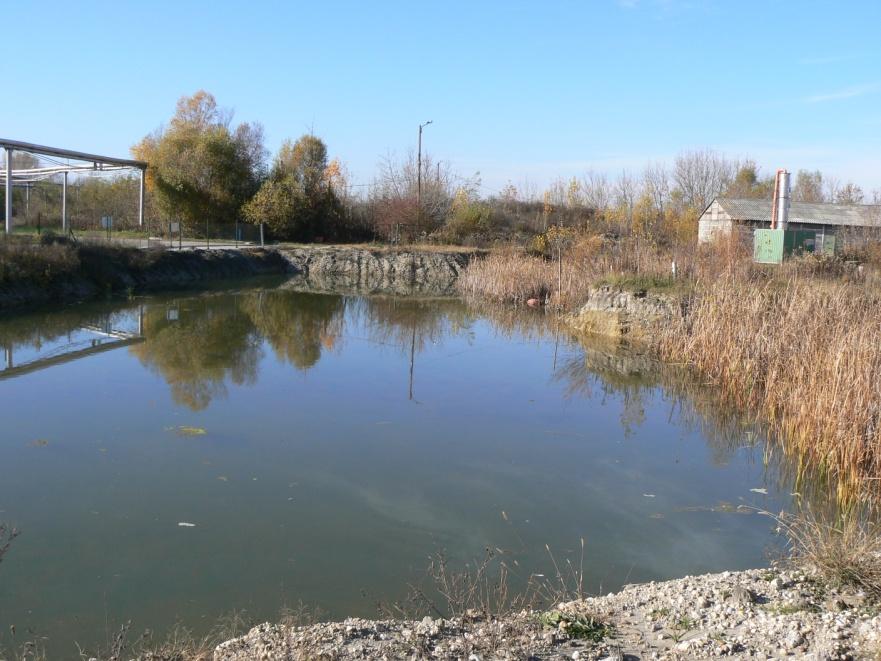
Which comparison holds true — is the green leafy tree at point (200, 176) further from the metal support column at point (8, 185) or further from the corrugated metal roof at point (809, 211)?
the corrugated metal roof at point (809, 211)

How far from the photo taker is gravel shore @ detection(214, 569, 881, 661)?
4047mm

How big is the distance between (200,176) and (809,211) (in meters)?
27.4

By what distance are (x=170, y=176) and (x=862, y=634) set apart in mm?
37550

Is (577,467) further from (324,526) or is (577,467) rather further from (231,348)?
(231,348)

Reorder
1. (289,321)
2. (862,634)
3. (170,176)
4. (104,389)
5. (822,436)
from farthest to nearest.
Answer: (170,176)
(289,321)
(104,389)
(822,436)
(862,634)

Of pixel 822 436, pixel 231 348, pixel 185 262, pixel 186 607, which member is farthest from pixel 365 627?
pixel 185 262

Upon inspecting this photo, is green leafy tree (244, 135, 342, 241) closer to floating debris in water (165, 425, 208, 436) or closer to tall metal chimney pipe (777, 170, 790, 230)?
tall metal chimney pipe (777, 170, 790, 230)

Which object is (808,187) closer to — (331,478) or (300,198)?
(300,198)

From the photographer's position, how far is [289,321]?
20688mm

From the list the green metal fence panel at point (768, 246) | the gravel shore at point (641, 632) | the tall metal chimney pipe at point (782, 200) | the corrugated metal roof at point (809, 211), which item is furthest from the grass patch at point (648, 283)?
the corrugated metal roof at point (809, 211)

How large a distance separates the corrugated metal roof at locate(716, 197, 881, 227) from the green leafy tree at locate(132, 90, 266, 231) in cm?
2242

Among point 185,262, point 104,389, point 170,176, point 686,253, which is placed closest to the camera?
point 104,389

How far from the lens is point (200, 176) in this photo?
3822 centimetres

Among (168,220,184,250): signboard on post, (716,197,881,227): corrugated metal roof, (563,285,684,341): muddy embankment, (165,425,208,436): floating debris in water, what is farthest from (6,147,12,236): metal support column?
(716,197,881,227): corrugated metal roof
